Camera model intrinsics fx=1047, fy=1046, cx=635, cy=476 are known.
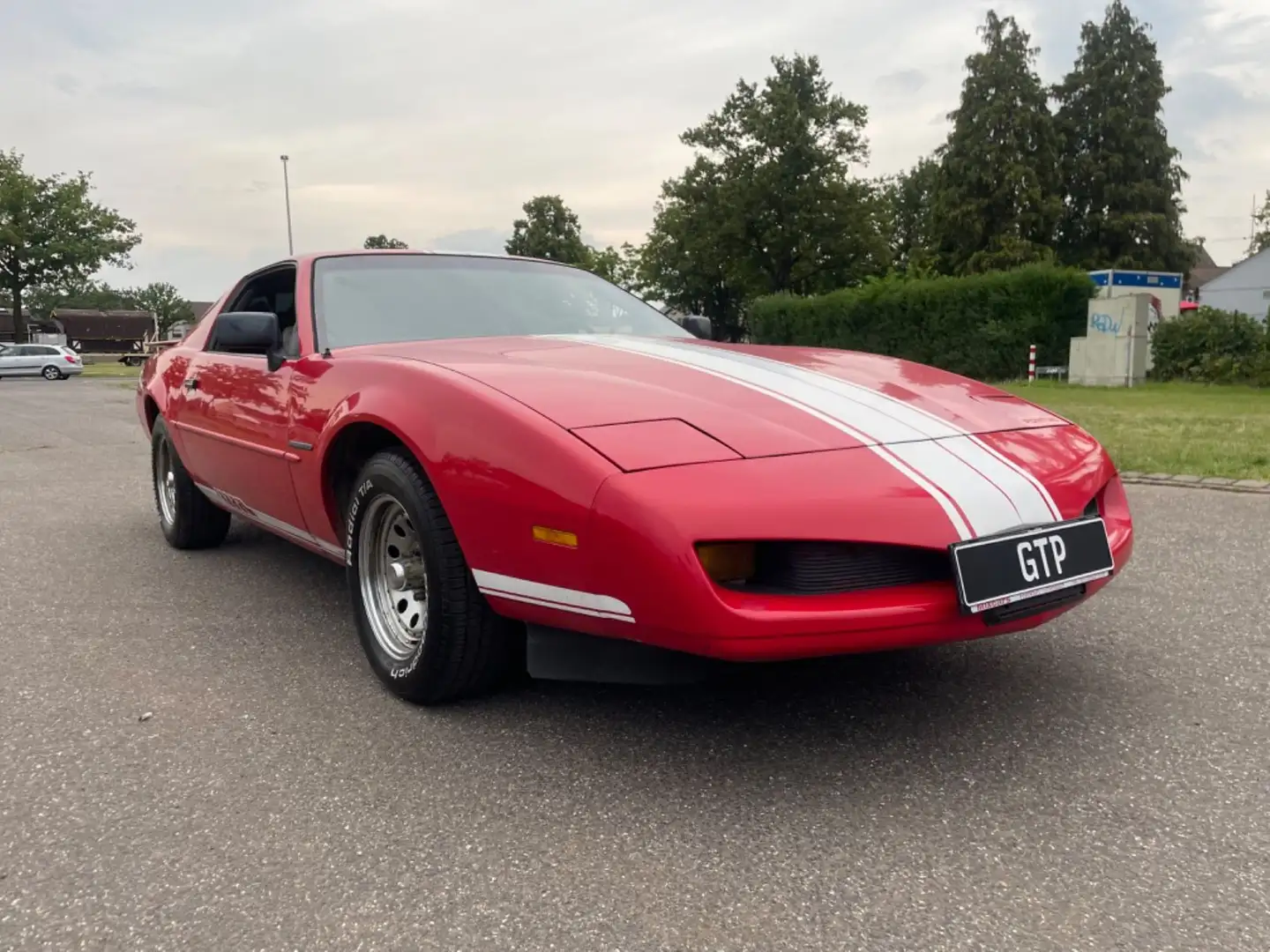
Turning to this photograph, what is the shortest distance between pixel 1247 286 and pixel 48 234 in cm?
5060

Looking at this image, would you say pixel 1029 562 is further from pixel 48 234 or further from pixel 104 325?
pixel 104 325

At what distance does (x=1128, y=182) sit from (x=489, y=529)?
49.6 m

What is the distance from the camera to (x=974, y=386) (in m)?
3.18

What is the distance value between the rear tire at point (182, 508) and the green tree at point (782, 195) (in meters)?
38.2

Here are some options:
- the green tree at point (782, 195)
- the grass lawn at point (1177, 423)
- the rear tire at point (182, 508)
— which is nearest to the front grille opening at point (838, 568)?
the rear tire at point (182, 508)

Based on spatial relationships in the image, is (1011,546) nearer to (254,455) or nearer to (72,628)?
(254,455)

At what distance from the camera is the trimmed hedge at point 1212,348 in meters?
18.0

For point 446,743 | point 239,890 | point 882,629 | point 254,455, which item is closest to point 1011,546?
point 882,629

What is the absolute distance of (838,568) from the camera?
2127mm

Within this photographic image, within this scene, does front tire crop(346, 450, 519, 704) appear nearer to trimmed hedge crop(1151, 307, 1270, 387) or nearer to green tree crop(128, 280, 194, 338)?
trimmed hedge crop(1151, 307, 1270, 387)

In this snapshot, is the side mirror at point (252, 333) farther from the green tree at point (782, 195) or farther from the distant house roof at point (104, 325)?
the distant house roof at point (104, 325)

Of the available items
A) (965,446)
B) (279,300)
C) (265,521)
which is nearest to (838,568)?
(965,446)

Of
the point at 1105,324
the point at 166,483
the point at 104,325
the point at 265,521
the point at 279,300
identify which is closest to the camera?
the point at 265,521

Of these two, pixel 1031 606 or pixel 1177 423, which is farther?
pixel 1177 423
